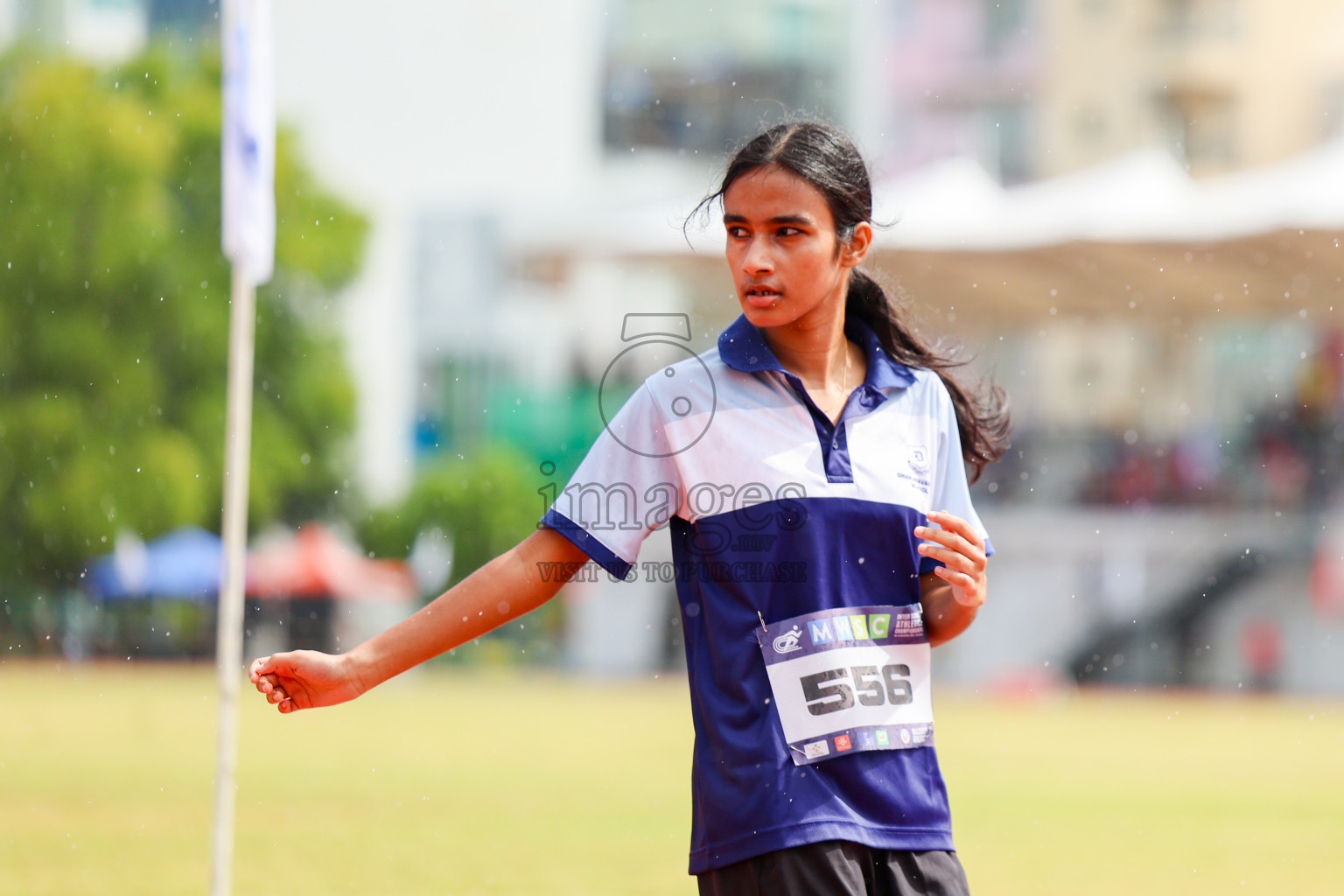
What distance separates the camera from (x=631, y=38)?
33375 millimetres

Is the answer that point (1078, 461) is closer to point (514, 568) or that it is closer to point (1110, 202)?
point (1110, 202)

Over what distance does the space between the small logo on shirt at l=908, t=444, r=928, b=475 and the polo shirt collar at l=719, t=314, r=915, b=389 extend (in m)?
0.11

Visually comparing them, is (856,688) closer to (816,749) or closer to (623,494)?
(816,749)

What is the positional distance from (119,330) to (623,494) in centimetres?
2699

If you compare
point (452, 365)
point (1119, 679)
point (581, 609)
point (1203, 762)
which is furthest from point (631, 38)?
point (1203, 762)

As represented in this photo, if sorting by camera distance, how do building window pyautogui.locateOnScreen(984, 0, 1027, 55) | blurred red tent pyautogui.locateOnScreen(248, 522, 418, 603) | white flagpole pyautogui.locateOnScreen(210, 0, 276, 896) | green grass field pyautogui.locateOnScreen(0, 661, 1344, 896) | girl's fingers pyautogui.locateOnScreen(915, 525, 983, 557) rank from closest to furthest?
1. girl's fingers pyautogui.locateOnScreen(915, 525, 983, 557)
2. white flagpole pyautogui.locateOnScreen(210, 0, 276, 896)
3. green grass field pyautogui.locateOnScreen(0, 661, 1344, 896)
4. blurred red tent pyautogui.locateOnScreen(248, 522, 418, 603)
5. building window pyautogui.locateOnScreen(984, 0, 1027, 55)

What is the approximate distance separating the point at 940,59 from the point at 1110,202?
62.3ft

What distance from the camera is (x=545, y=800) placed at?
8734 millimetres

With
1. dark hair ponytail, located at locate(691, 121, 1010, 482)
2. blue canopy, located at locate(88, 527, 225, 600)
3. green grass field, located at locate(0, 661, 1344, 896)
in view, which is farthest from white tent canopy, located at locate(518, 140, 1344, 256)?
dark hair ponytail, located at locate(691, 121, 1010, 482)

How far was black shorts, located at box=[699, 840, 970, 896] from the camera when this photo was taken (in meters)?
2.24

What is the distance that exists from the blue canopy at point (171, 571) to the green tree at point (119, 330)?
0.54 meters

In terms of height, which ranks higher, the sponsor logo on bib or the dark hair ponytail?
the dark hair ponytail

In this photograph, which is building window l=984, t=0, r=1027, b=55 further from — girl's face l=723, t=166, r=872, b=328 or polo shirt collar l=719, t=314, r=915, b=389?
girl's face l=723, t=166, r=872, b=328

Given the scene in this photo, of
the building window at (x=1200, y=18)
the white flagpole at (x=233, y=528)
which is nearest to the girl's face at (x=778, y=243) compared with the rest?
the white flagpole at (x=233, y=528)
